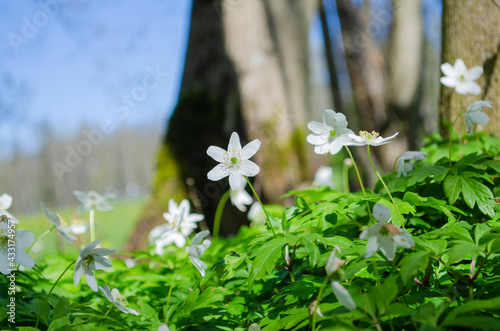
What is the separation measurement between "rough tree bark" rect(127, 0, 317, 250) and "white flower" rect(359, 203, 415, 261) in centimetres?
304

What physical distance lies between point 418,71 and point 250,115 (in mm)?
2224

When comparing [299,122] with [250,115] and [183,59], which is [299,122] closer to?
[250,115]

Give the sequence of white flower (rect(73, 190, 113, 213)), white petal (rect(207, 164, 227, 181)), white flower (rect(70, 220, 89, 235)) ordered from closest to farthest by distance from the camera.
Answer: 1. white petal (rect(207, 164, 227, 181))
2. white flower (rect(70, 220, 89, 235))
3. white flower (rect(73, 190, 113, 213))

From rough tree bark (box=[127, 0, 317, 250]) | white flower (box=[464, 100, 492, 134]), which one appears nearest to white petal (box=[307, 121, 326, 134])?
white flower (box=[464, 100, 492, 134])

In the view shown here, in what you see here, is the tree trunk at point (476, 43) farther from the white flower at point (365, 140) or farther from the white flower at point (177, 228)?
the white flower at point (177, 228)

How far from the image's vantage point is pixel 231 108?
4.21 meters

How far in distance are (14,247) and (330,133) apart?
1.05 metres

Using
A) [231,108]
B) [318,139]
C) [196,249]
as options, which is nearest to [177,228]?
[196,249]

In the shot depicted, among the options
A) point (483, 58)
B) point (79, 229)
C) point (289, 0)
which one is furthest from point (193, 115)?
point (483, 58)

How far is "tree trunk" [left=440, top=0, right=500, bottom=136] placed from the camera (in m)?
1.95

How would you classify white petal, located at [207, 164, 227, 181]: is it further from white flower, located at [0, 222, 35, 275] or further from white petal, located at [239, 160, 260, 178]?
white flower, located at [0, 222, 35, 275]

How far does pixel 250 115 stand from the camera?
13.4 feet

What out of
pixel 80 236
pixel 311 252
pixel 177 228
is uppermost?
pixel 311 252

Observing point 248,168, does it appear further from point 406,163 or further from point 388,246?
point 406,163
